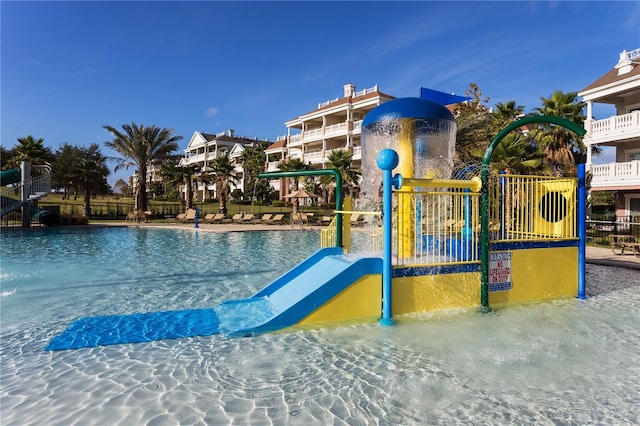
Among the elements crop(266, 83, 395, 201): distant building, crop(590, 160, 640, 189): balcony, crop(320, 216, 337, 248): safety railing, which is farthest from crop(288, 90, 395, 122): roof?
crop(320, 216, 337, 248): safety railing

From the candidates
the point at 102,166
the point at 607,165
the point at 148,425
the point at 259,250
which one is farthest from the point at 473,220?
the point at 102,166

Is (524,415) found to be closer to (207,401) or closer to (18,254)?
(207,401)

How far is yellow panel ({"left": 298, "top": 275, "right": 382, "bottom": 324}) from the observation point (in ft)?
19.9

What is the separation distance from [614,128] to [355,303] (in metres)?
24.3

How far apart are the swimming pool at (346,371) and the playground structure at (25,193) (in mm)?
21307

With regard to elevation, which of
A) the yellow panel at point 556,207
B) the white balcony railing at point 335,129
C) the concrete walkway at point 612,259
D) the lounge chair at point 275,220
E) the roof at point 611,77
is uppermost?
the white balcony railing at point 335,129

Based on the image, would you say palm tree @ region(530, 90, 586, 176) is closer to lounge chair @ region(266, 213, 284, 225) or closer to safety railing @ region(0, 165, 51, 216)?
lounge chair @ region(266, 213, 284, 225)

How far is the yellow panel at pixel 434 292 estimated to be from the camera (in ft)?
20.7

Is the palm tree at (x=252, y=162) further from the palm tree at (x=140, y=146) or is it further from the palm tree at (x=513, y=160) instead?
the palm tree at (x=513, y=160)

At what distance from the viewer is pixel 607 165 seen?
22672 millimetres

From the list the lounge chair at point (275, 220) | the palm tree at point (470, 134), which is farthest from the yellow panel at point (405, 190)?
the lounge chair at point (275, 220)

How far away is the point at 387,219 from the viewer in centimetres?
603

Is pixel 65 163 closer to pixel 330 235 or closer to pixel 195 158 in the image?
pixel 195 158

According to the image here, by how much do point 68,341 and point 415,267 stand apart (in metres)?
5.31
